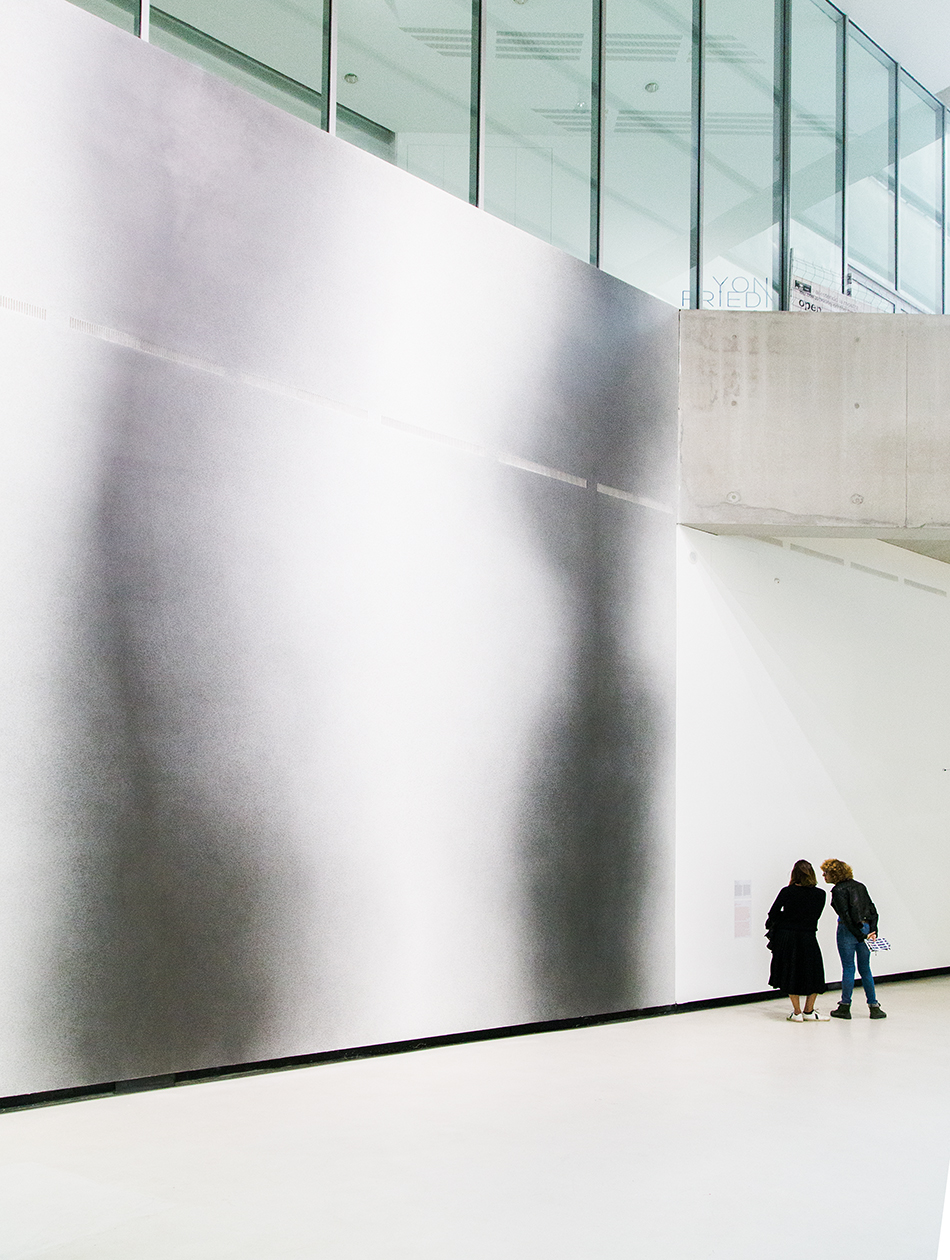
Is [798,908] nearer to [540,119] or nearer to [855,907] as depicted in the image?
[855,907]

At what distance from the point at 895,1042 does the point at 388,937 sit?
173 inches

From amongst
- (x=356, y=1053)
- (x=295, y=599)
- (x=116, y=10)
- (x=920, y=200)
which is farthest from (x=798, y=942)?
(x=920, y=200)

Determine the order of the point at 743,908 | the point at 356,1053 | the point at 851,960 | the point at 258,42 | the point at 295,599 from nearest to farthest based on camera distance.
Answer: the point at 295,599 < the point at 356,1053 < the point at 258,42 < the point at 851,960 < the point at 743,908

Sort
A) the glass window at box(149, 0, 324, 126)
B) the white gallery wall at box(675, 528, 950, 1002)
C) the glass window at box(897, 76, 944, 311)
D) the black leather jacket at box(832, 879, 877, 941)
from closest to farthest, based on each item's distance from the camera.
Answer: the glass window at box(149, 0, 324, 126), the black leather jacket at box(832, 879, 877, 941), the white gallery wall at box(675, 528, 950, 1002), the glass window at box(897, 76, 944, 311)

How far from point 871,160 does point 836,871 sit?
8945 mm

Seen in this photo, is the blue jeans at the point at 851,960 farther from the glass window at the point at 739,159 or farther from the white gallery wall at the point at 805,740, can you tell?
the glass window at the point at 739,159

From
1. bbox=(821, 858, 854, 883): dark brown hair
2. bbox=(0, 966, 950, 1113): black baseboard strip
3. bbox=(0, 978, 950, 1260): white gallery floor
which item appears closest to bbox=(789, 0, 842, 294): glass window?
bbox=(821, 858, 854, 883): dark brown hair

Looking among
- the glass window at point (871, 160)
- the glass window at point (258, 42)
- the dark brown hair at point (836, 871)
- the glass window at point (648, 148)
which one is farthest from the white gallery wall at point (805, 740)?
the glass window at point (258, 42)

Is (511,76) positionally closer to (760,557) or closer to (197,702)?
(760,557)

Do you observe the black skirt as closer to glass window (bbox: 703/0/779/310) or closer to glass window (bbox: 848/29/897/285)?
glass window (bbox: 703/0/779/310)

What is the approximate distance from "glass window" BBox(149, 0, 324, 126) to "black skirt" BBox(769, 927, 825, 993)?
325 inches

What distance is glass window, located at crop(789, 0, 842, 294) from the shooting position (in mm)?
13180

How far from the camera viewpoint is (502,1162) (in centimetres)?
595

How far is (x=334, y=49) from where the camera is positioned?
368 inches
